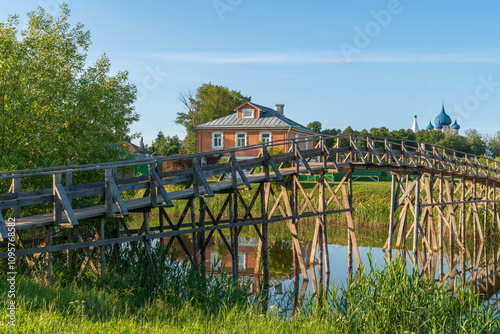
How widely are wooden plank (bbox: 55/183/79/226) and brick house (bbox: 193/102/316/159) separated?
105 ft

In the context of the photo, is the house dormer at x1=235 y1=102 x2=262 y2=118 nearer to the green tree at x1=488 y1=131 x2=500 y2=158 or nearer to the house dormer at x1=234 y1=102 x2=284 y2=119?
the house dormer at x1=234 y1=102 x2=284 y2=119

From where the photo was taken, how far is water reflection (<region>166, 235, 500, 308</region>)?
52.2 feet

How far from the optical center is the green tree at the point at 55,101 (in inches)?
496

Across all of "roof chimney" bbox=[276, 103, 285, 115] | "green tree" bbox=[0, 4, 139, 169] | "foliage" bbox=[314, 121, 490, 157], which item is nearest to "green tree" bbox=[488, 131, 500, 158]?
"foliage" bbox=[314, 121, 490, 157]

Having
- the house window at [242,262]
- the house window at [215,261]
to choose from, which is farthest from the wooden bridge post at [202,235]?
the house window at [242,262]

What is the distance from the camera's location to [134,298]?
9.95 metres

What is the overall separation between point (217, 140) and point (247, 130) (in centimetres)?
304

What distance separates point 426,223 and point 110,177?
16.7m

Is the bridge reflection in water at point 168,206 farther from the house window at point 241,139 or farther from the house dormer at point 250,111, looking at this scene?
the house dormer at point 250,111

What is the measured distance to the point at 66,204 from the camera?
31.2 ft

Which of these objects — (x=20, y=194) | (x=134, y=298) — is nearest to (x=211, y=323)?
(x=134, y=298)

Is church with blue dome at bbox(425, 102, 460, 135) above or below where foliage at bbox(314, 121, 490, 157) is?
above

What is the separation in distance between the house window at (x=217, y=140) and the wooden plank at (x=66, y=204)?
3431cm

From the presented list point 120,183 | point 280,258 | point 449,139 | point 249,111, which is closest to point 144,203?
point 120,183
